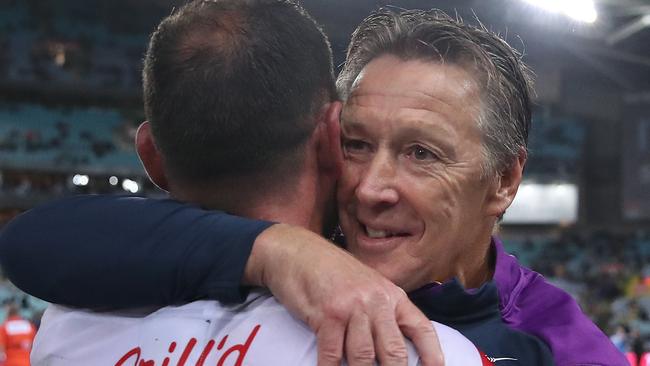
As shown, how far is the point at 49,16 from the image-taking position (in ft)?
51.5

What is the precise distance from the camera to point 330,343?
93 centimetres

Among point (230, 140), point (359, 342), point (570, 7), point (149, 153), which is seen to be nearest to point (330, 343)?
point (359, 342)

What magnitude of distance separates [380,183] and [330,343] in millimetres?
464

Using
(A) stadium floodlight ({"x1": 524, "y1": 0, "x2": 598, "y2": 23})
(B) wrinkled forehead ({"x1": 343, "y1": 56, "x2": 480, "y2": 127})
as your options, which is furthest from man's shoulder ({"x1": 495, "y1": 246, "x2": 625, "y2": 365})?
(A) stadium floodlight ({"x1": 524, "y1": 0, "x2": 598, "y2": 23})

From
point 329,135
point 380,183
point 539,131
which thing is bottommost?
point 539,131

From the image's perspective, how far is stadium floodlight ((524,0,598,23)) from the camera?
1104 centimetres

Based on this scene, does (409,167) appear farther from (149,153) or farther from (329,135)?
(149,153)

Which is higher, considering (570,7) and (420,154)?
(420,154)

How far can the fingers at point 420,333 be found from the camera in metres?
0.93

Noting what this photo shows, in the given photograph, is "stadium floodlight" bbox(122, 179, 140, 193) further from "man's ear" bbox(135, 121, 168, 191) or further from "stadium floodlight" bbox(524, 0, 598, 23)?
"man's ear" bbox(135, 121, 168, 191)

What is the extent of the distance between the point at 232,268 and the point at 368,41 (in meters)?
0.67

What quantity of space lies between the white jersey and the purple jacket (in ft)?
1.21

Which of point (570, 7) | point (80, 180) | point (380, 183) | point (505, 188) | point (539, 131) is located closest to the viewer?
point (380, 183)

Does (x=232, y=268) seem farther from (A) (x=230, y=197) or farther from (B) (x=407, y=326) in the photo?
(B) (x=407, y=326)
